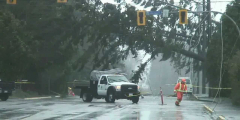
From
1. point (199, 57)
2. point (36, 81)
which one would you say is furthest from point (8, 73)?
point (199, 57)

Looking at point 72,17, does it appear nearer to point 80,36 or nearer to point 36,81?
point 80,36

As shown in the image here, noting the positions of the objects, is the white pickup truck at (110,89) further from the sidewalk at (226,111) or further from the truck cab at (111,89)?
the sidewalk at (226,111)

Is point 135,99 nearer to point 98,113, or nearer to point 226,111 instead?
point 226,111

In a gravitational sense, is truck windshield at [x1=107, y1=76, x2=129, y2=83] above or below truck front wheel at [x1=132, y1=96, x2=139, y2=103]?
above

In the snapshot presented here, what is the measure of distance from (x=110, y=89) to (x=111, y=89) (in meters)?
0.09

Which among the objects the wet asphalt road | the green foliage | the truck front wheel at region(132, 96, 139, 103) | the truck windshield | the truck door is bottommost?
the truck front wheel at region(132, 96, 139, 103)

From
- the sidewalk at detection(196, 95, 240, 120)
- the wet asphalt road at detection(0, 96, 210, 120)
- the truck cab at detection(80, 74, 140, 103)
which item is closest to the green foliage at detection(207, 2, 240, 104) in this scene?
the truck cab at detection(80, 74, 140, 103)

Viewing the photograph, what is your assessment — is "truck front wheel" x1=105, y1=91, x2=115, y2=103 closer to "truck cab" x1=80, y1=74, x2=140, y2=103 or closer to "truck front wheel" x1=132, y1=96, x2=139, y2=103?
"truck cab" x1=80, y1=74, x2=140, y2=103

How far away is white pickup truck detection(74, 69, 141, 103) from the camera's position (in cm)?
3177

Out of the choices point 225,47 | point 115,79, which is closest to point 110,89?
point 115,79

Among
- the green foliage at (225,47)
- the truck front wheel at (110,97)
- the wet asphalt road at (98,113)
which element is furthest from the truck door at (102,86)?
the green foliage at (225,47)

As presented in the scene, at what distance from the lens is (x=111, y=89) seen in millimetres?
32250

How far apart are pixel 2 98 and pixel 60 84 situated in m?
21.2

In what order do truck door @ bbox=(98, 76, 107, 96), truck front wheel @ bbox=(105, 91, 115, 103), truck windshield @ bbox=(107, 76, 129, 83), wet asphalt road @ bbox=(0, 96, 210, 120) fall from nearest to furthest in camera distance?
wet asphalt road @ bbox=(0, 96, 210, 120)
truck front wheel @ bbox=(105, 91, 115, 103)
truck door @ bbox=(98, 76, 107, 96)
truck windshield @ bbox=(107, 76, 129, 83)
